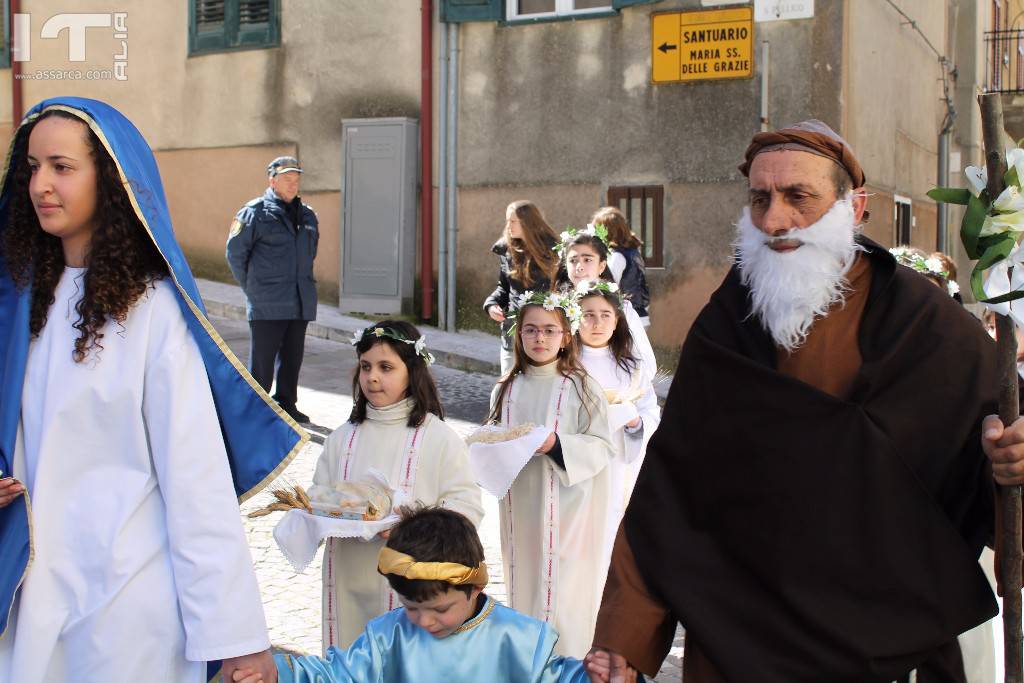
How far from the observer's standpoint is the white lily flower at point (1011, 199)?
8.72ft

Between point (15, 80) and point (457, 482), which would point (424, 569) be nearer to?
point (457, 482)

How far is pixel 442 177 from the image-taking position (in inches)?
570

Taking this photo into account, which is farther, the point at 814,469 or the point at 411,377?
the point at 411,377

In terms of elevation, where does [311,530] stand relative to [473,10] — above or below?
below

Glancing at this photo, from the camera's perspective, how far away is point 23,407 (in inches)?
110

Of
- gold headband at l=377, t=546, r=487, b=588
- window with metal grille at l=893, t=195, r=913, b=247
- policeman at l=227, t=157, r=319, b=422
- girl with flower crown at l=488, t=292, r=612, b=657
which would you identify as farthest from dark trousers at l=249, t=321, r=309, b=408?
window with metal grille at l=893, t=195, r=913, b=247

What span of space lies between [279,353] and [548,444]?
521 cm

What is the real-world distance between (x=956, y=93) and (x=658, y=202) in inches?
374

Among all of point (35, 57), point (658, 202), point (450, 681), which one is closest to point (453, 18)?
point (658, 202)

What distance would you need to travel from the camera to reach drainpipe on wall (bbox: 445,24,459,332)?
14422mm

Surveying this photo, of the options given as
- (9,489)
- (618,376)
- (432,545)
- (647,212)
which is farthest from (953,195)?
(647,212)

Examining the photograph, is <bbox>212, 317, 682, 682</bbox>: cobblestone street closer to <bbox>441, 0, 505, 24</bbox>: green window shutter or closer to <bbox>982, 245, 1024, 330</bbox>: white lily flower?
<bbox>982, 245, 1024, 330</bbox>: white lily flower

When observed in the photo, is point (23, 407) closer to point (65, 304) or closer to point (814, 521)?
point (65, 304)

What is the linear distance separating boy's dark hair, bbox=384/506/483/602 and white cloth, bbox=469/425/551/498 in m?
1.28
